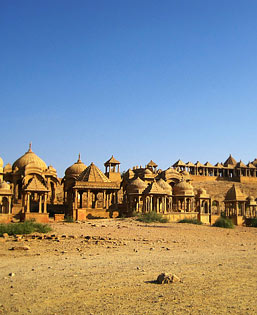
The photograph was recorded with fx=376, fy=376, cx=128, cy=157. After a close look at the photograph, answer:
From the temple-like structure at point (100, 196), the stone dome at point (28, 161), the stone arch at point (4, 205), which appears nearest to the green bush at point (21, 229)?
the temple-like structure at point (100, 196)

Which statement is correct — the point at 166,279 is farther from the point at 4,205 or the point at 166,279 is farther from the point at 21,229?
the point at 4,205

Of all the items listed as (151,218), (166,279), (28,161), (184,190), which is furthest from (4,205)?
(166,279)

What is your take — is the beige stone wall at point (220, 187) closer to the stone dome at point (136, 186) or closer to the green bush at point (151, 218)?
the stone dome at point (136, 186)

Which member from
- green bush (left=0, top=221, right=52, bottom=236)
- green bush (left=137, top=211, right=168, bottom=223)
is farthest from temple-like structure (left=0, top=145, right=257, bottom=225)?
green bush (left=0, top=221, right=52, bottom=236)

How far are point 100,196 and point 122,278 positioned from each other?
134ft

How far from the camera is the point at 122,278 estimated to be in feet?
26.1

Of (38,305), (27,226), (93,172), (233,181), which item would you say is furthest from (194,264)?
(233,181)

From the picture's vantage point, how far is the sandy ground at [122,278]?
19.4 feet

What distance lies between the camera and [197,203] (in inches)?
1634

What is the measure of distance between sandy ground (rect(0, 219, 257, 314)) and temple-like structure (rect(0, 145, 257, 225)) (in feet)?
43.6

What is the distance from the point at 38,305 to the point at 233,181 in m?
63.8

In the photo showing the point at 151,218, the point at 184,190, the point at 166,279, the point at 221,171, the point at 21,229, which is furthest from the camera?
the point at 221,171

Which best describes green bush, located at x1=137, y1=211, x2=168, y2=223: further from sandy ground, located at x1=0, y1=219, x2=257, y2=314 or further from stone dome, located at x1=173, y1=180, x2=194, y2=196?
stone dome, located at x1=173, y1=180, x2=194, y2=196

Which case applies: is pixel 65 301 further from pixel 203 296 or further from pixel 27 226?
pixel 27 226
